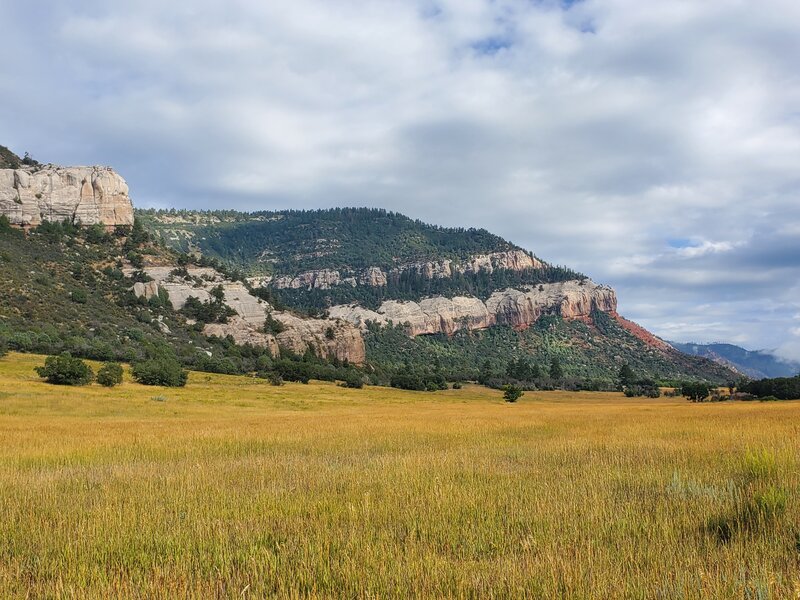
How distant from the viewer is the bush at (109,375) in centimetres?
5028

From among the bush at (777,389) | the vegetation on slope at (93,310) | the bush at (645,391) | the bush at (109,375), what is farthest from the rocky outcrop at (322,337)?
the bush at (777,389)

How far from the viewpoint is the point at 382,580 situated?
4297 millimetres

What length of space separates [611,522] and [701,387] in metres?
84.9

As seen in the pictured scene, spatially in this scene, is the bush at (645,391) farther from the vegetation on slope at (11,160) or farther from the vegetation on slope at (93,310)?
the vegetation on slope at (11,160)

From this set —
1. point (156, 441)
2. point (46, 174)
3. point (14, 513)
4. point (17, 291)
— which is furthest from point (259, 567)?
point (46, 174)

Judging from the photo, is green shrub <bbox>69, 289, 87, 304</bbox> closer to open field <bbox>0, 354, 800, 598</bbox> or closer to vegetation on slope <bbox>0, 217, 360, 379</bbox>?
vegetation on slope <bbox>0, 217, 360, 379</bbox>

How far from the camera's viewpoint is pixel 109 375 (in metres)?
50.6

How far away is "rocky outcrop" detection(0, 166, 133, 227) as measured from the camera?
400ft

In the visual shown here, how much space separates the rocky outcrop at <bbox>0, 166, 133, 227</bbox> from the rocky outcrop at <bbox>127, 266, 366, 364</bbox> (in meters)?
28.3

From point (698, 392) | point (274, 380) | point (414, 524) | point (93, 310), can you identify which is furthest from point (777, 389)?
point (93, 310)

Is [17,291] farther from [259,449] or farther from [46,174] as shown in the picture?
[259,449]

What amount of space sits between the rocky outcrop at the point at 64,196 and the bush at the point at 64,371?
93.3m

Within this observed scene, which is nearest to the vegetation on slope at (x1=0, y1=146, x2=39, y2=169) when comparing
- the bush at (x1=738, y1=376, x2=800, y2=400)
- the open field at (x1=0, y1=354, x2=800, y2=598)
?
the open field at (x1=0, y1=354, x2=800, y2=598)

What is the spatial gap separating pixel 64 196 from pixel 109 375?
106317 millimetres
